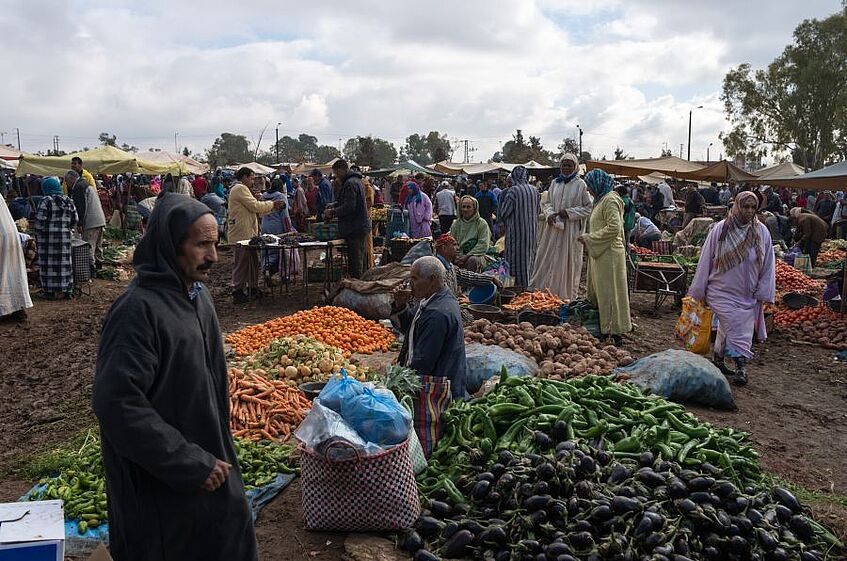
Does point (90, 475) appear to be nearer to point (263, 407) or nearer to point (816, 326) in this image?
point (263, 407)

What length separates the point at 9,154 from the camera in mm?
21234

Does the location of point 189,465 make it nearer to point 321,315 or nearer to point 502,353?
point 502,353

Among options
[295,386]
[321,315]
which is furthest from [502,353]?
[321,315]

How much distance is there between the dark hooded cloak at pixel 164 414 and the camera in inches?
79.6

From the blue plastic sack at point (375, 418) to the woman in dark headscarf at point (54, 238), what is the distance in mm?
8426

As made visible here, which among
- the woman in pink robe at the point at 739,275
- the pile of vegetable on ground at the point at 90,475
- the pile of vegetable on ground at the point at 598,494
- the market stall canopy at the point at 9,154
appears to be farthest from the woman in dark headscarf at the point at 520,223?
the market stall canopy at the point at 9,154

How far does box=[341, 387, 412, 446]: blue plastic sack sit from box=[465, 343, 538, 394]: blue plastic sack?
234 centimetres

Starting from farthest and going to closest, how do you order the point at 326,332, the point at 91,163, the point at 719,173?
the point at 719,173 → the point at 91,163 → the point at 326,332

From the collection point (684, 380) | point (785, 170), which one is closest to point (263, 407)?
point (684, 380)

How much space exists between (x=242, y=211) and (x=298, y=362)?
480 centimetres

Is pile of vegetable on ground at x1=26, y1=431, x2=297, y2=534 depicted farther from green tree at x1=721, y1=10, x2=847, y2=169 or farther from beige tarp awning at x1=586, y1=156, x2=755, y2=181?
green tree at x1=721, y1=10, x2=847, y2=169

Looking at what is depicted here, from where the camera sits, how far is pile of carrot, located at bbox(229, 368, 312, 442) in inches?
200

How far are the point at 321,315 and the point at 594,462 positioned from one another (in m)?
4.85

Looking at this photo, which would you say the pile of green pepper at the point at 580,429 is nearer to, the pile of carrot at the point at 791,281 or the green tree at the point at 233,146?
the pile of carrot at the point at 791,281
